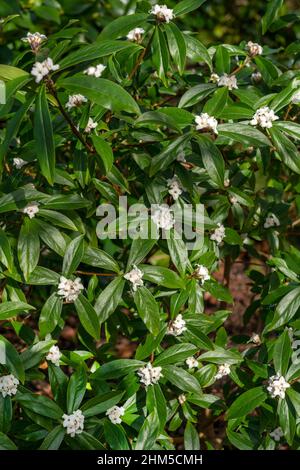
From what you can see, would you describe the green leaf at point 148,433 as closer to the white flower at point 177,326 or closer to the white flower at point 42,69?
the white flower at point 177,326

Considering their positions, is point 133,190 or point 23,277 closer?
point 23,277

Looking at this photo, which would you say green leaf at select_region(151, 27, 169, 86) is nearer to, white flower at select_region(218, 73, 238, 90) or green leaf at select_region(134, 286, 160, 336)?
white flower at select_region(218, 73, 238, 90)

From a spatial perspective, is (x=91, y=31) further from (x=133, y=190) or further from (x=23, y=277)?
(x=23, y=277)

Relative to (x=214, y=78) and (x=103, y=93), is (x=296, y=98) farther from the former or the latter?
(x=103, y=93)

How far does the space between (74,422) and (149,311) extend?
309mm

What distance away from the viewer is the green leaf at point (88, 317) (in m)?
1.56

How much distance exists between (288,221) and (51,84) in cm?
96

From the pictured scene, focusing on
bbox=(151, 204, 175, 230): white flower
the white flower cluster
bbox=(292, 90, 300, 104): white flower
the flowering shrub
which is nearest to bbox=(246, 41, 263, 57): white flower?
the flowering shrub

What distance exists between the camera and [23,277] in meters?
1.59

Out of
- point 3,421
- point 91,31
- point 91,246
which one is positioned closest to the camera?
point 3,421

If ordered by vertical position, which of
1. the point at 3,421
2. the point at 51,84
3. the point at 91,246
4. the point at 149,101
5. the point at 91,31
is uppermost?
the point at 91,31

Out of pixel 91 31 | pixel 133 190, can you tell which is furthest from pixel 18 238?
pixel 91 31

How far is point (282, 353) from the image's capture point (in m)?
1.64
